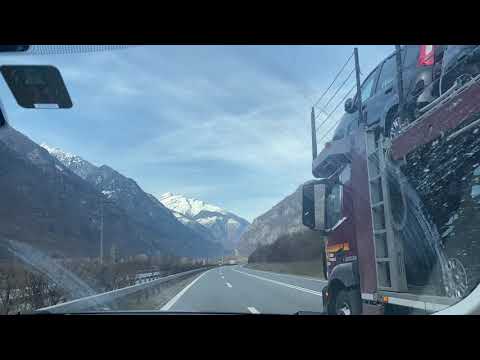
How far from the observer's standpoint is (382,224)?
13.1 ft

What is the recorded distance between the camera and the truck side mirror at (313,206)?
4.87m

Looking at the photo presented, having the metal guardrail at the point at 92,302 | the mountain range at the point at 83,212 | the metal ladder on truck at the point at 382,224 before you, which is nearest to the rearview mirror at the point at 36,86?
the mountain range at the point at 83,212

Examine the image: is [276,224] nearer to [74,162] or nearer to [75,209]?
[74,162]

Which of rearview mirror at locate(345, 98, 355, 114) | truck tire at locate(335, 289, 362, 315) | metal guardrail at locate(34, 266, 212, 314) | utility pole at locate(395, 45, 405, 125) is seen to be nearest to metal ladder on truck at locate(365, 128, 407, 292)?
utility pole at locate(395, 45, 405, 125)

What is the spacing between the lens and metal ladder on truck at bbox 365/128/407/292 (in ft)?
12.4

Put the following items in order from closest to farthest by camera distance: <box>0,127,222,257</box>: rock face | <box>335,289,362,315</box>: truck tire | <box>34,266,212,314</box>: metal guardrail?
<box>335,289,362,315</box>: truck tire, <box>34,266,212,314</box>: metal guardrail, <box>0,127,222,257</box>: rock face

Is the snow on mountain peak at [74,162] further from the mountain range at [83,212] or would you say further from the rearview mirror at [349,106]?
the rearview mirror at [349,106]

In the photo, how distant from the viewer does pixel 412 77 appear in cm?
359

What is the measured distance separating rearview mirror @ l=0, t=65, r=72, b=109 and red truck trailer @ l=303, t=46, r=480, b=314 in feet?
8.12

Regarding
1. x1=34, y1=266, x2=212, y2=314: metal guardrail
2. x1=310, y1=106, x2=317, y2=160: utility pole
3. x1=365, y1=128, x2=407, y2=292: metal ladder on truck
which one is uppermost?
x1=310, y1=106, x2=317, y2=160: utility pole

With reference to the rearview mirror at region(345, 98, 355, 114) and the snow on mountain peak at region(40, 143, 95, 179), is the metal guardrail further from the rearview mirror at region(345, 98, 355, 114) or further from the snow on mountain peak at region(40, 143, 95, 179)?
the rearview mirror at region(345, 98, 355, 114)

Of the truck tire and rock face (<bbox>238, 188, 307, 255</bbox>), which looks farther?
rock face (<bbox>238, 188, 307, 255</bbox>)
